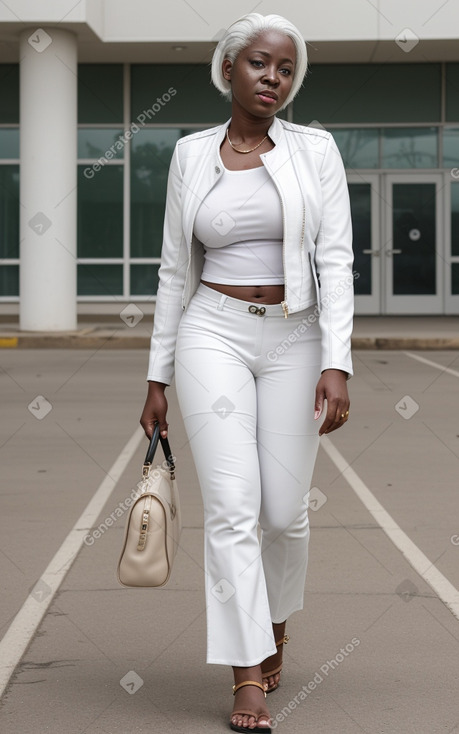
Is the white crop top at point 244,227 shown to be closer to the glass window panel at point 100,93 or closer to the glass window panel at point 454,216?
the glass window panel at point 100,93

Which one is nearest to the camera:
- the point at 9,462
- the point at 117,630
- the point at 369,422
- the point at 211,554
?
the point at 211,554

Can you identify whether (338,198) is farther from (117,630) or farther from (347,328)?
(117,630)

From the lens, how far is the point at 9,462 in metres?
9.09

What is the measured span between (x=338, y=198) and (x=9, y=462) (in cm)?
550

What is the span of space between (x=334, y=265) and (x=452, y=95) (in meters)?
22.1

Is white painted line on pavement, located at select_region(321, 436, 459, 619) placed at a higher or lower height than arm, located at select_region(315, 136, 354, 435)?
lower

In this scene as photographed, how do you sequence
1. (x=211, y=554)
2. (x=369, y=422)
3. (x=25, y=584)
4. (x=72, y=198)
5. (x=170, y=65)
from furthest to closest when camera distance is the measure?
(x=170, y=65), (x=72, y=198), (x=369, y=422), (x=25, y=584), (x=211, y=554)

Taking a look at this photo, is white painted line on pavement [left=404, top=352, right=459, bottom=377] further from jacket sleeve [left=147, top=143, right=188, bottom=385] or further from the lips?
the lips

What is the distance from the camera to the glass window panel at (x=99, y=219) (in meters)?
25.1

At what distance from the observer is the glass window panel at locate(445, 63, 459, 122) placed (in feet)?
82.1

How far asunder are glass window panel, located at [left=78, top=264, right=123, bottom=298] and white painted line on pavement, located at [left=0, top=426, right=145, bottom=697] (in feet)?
55.6

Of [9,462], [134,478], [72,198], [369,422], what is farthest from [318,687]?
[72,198]

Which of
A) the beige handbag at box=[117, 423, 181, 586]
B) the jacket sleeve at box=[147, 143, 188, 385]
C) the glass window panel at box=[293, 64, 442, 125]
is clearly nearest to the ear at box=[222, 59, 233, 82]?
the jacket sleeve at box=[147, 143, 188, 385]

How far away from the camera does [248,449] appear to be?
3.89m
